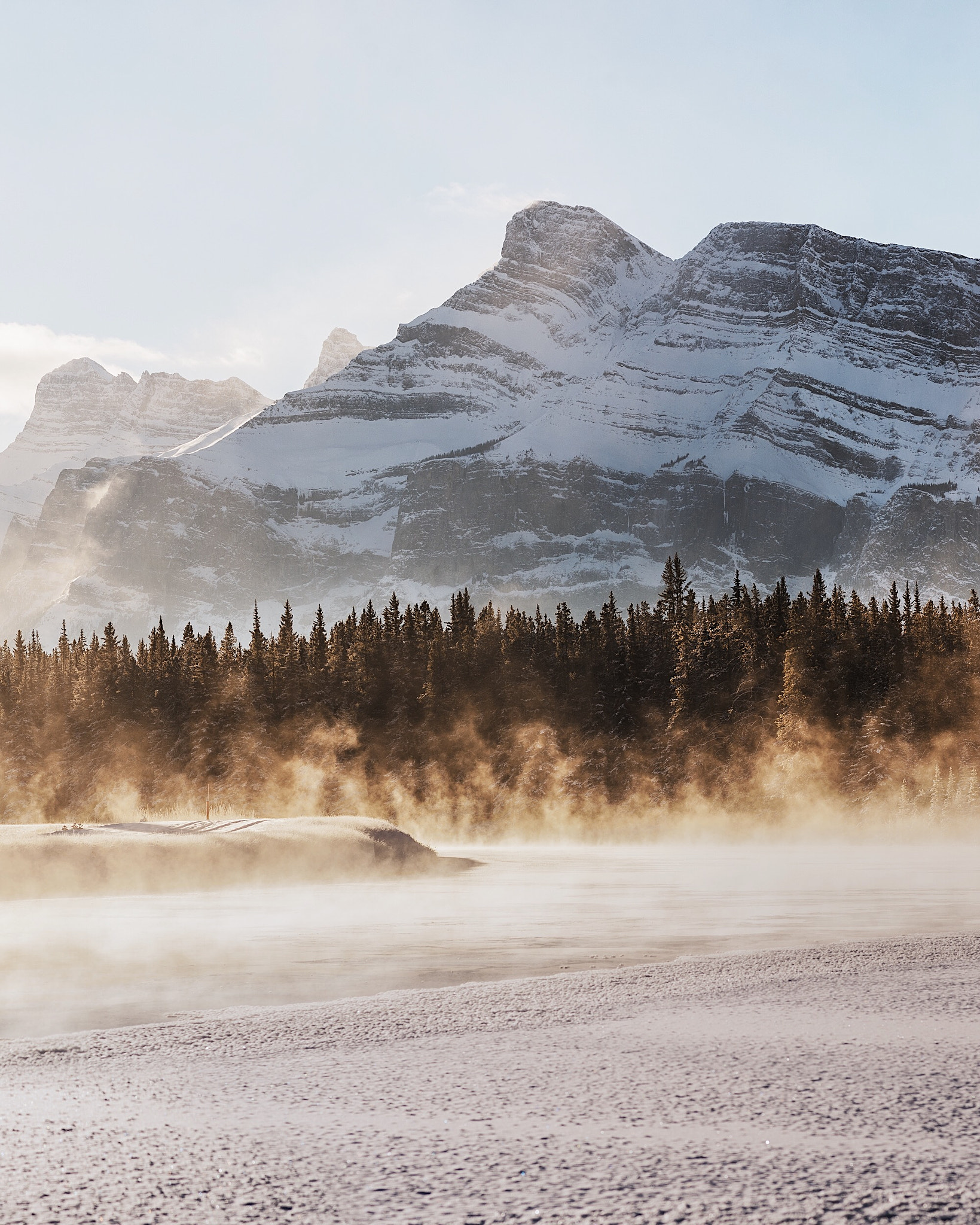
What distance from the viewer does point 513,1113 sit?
8.16 m

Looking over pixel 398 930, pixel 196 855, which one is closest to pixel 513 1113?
pixel 398 930

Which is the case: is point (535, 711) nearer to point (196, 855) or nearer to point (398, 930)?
point (196, 855)

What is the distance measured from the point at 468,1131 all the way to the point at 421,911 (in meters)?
16.5

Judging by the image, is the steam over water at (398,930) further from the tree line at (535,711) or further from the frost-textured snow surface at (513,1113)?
the tree line at (535,711)

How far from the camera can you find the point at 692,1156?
7.17 m

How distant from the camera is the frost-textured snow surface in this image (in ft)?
21.3

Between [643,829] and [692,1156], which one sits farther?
[643,829]

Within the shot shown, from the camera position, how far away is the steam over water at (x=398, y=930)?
46.3 feet

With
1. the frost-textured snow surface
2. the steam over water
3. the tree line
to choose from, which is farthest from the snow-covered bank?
the tree line

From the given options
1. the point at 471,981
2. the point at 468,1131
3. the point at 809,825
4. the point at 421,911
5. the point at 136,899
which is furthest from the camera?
the point at 809,825

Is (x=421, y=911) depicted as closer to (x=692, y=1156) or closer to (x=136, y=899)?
(x=136, y=899)

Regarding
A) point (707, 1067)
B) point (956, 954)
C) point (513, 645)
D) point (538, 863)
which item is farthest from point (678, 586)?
point (707, 1067)

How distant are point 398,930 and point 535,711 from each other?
7140 cm

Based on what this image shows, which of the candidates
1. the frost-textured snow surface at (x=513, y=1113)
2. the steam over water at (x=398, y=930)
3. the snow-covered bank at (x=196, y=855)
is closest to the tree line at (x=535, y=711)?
the steam over water at (x=398, y=930)
